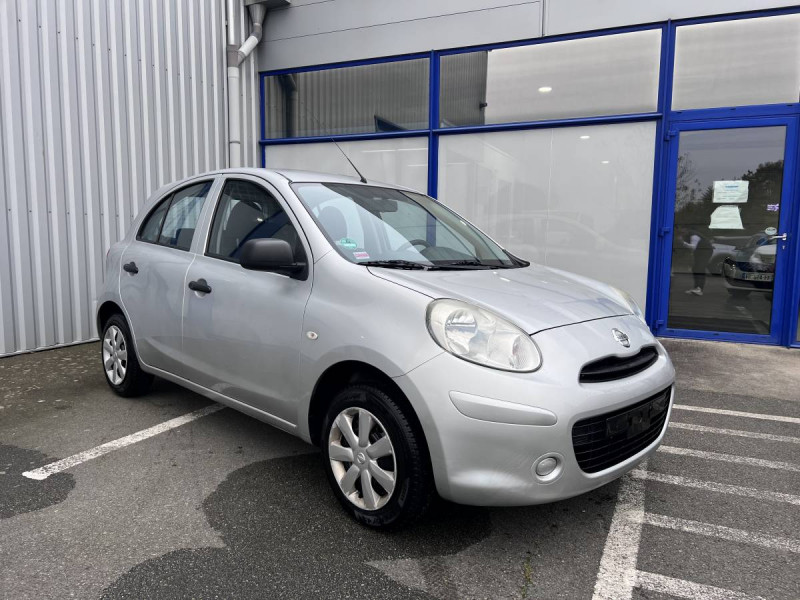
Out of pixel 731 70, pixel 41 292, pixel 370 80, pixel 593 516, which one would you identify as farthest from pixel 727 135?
pixel 41 292

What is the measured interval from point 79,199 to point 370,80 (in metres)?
4.07

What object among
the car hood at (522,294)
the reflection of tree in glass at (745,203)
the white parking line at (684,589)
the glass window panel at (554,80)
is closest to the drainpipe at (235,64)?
the glass window panel at (554,80)

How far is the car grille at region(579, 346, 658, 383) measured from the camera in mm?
2357

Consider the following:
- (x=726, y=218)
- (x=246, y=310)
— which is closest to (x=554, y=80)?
(x=726, y=218)

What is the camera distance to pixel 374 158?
8242 millimetres

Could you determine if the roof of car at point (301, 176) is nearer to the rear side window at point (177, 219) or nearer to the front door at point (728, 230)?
the rear side window at point (177, 219)

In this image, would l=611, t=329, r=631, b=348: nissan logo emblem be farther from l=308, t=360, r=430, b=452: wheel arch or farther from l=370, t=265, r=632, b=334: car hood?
l=308, t=360, r=430, b=452: wheel arch

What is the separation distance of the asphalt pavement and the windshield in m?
1.22

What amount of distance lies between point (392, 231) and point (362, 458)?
126cm

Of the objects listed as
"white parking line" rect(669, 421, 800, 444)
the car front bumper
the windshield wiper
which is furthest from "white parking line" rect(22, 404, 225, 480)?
"white parking line" rect(669, 421, 800, 444)

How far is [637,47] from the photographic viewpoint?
6.75 m

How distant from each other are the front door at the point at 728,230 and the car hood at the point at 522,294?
4186 mm

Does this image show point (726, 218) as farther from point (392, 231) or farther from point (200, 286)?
point (200, 286)

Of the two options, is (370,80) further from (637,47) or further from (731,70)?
(731,70)
